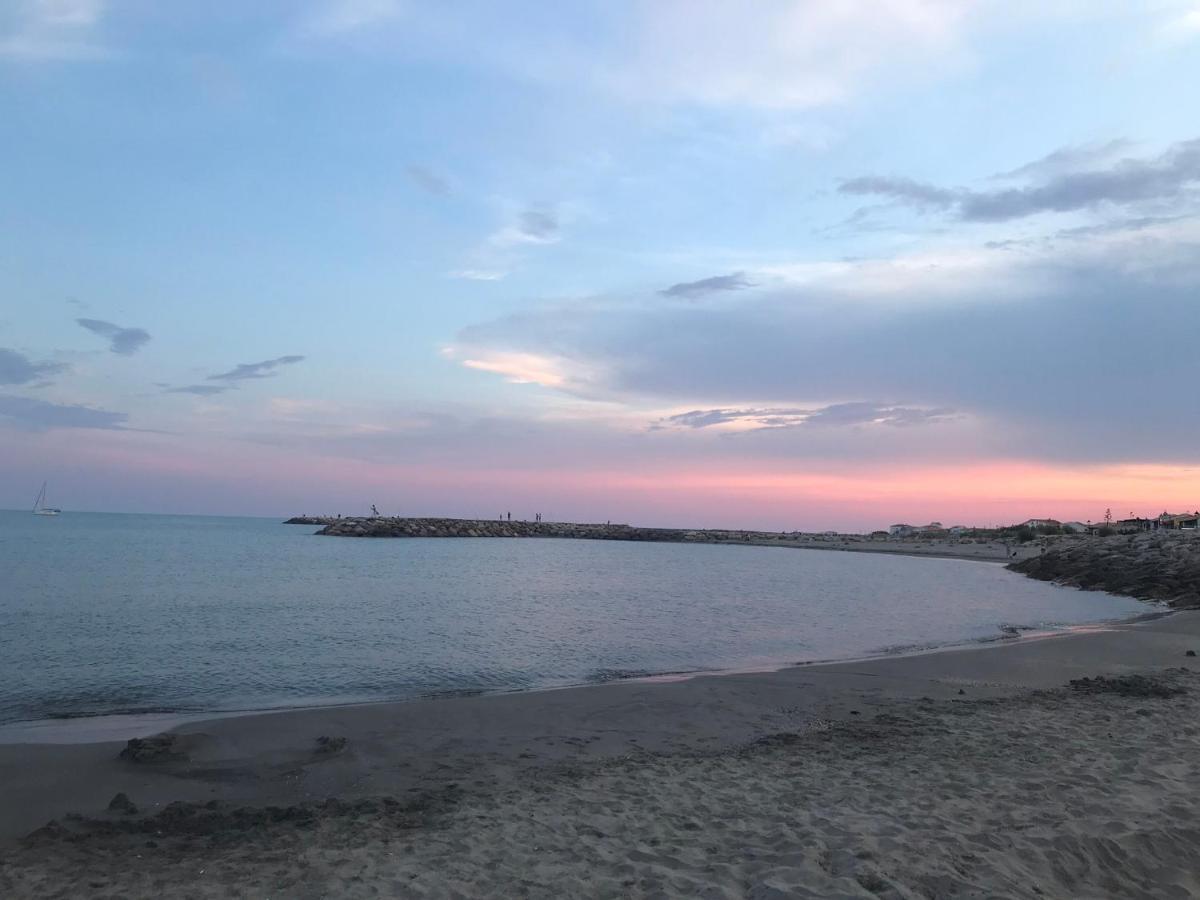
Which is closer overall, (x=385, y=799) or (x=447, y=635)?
(x=385, y=799)

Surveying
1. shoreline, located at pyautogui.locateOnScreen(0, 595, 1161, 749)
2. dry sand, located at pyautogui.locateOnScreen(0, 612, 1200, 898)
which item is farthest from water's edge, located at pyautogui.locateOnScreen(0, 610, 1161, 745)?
dry sand, located at pyautogui.locateOnScreen(0, 612, 1200, 898)

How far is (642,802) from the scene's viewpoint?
728 cm

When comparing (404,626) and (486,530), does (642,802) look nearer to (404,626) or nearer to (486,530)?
(404,626)

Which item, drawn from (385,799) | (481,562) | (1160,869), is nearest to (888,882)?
(1160,869)

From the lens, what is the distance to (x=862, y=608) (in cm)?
2916

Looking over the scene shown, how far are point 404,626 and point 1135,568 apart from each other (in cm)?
3564

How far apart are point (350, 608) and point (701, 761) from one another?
18.5 metres

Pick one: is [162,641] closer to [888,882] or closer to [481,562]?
[888,882]

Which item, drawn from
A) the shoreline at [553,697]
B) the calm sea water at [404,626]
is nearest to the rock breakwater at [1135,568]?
the calm sea water at [404,626]

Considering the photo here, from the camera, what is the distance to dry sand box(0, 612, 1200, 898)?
5.55 metres

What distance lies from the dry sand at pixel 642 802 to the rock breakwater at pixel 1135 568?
2525cm

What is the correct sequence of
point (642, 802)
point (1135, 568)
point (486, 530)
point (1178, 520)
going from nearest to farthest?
1. point (642, 802)
2. point (1135, 568)
3. point (1178, 520)
4. point (486, 530)

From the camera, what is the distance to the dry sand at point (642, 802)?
18.2ft

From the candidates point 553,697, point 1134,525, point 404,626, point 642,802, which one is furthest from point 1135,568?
point 1134,525
